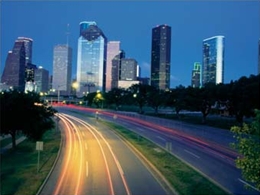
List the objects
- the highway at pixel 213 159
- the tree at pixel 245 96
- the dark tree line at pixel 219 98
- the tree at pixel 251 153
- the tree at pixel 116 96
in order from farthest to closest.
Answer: the tree at pixel 116 96 → the dark tree line at pixel 219 98 → the tree at pixel 245 96 → the highway at pixel 213 159 → the tree at pixel 251 153

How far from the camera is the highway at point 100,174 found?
77.1ft

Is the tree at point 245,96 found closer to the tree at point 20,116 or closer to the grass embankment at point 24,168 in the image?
the tree at point 20,116

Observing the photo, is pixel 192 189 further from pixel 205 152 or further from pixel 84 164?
pixel 205 152

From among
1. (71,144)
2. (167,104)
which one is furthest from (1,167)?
(167,104)

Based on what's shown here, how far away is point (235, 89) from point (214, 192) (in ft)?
159

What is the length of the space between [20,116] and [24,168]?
14.5 m

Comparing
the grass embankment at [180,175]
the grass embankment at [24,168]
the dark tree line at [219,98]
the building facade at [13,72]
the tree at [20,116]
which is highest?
the building facade at [13,72]

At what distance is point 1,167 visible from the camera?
31.4 metres

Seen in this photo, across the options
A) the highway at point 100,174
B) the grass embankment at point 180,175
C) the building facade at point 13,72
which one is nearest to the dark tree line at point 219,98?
the grass embankment at point 180,175

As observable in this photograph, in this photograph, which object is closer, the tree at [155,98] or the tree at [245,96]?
the tree at [245,96]

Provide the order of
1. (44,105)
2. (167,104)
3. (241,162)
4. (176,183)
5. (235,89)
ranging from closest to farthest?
1. (241,162)
2. (176,183)
3. (44,105)
4. (235,89)
5. (167,104)

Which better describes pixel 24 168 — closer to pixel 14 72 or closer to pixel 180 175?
pixel 180 175

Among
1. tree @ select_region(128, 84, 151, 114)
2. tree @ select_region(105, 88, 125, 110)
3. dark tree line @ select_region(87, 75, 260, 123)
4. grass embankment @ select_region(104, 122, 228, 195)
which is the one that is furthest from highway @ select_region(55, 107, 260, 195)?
tree @ select_region(105, 88, 125, 110)

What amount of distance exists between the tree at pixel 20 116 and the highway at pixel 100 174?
14.0 feet
